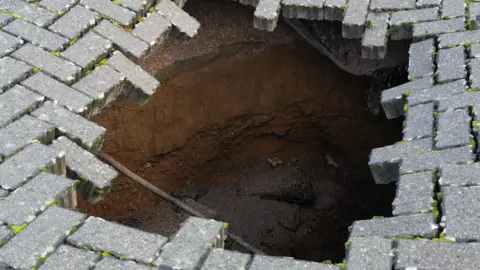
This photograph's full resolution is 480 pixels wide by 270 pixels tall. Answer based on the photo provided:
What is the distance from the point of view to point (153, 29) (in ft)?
18.9

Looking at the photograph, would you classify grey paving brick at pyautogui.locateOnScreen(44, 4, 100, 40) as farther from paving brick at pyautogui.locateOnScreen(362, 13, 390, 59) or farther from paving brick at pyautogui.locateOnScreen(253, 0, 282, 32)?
paving brick at pyautogui.locateOnScreen(362, 13, 390, 59)

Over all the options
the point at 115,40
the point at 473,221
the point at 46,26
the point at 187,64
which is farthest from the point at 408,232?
the point at 187,64

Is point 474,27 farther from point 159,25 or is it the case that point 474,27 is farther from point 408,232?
point 159,25

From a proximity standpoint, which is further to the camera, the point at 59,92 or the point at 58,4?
the point at 58,4

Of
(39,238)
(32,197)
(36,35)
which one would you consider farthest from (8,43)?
(39,238)

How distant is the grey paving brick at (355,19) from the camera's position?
591 cm

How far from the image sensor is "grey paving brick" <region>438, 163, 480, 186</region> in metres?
4.27

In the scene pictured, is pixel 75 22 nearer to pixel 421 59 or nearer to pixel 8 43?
pixel 8 43

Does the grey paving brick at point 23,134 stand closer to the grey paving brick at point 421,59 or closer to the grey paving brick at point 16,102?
the grey paving brick at point 16,102

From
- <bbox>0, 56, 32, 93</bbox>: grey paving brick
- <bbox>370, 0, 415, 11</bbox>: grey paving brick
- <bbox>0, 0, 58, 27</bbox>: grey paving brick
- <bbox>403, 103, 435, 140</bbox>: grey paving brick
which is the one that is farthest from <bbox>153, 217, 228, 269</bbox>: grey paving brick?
<bbox>370, 0, 415, 11</bbox>: grey paving brick

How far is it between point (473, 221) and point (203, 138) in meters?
5.23

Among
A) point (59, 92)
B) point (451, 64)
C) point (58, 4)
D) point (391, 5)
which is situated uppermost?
point (391, 5)

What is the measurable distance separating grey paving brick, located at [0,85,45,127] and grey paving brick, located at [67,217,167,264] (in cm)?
117

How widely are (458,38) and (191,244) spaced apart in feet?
10.0
